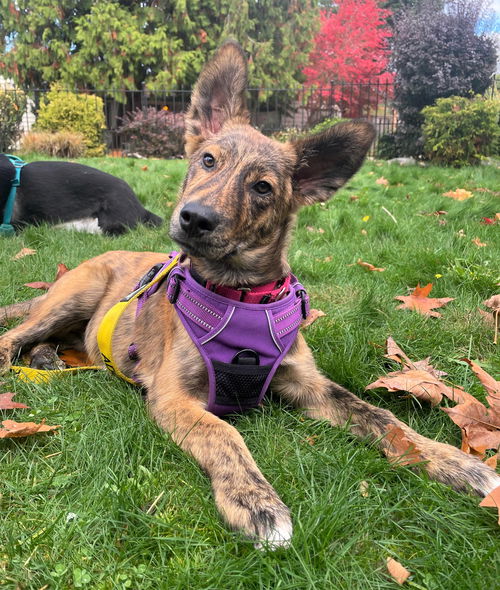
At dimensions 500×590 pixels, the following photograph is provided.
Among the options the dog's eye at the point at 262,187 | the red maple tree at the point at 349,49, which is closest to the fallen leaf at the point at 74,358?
the dog's eye at the point at 262,187

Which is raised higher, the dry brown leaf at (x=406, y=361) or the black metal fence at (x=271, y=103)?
the black metal fence at (x=271, y=103)

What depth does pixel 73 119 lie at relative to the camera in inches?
648

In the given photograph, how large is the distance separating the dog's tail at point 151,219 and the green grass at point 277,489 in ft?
11.5

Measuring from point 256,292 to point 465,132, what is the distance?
11.1m

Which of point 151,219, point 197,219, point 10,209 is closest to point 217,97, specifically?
point 197,219

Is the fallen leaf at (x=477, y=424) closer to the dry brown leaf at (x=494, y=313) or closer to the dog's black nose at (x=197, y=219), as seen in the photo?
the dry brown leaf at (x=494, y=313)

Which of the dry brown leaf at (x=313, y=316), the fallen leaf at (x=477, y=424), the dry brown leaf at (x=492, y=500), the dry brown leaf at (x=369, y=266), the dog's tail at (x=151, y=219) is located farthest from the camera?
the dog's tail at (x=151, y=219)

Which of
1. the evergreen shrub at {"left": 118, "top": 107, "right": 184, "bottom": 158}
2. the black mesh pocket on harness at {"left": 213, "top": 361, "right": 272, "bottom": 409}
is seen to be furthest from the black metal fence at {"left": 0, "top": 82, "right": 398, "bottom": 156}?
the black mesh pocket on harness at {"left": 213, "top": 361, "right": 272, "bottom": 409}

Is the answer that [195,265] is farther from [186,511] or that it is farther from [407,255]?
[407,255]

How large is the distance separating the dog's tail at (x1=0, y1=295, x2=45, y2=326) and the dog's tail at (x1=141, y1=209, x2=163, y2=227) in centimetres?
297

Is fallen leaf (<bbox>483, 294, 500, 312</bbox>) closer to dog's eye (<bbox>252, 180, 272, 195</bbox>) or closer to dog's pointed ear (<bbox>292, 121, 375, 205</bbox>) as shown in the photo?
dog's pointed ear (<bbox>292, 121, 375, 205</bbox>)

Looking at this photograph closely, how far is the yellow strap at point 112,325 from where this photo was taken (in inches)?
113

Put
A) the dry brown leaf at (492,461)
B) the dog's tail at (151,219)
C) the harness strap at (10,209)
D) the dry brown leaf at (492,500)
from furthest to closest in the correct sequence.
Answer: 1. the dog's tail at (151,219)
2. the harness strap at (10,209)
3. the dry brown leaf at (492,461)
4. the dry brown leaf at (492,500)

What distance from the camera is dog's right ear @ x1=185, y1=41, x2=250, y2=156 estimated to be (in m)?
2.89
